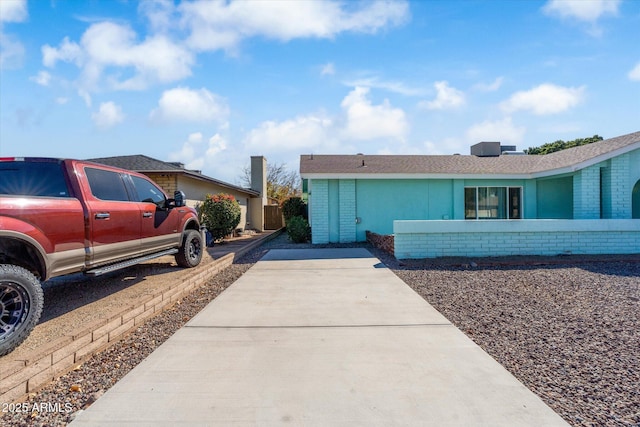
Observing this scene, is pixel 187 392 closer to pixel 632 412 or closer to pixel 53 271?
pixel 53 271

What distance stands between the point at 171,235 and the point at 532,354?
6046 mm

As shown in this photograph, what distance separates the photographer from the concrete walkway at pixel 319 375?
2.69m

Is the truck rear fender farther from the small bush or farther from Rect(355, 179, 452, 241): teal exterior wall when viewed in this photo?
Rect(355, 179, 452, 241): teal exterior wall

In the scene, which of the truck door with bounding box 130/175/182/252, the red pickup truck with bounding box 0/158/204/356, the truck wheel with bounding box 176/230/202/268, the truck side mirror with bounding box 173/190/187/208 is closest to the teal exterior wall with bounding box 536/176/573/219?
the truck wheel with bounding box 176/230/202/268

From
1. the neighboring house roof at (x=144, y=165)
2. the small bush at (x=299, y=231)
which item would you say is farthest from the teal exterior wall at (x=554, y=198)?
the neighboring house roof at (x=144, y=165)

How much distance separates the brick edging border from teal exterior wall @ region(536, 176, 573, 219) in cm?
1392

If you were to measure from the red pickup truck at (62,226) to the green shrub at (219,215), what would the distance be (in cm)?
672

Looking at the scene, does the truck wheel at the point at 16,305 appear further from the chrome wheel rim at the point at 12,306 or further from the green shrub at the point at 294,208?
the green shrub at the point at 294,208

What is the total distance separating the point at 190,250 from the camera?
774 cm

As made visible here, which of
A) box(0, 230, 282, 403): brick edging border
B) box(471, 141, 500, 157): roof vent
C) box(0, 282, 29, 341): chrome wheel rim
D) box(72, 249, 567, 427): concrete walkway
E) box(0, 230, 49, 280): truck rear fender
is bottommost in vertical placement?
box(72, 249, 567, 427): concrete walkway

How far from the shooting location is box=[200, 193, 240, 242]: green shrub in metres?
13.4

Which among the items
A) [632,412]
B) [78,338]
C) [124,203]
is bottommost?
[632,412]

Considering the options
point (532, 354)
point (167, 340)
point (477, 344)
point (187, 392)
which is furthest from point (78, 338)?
point (532, 354)

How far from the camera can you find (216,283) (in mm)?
7230
